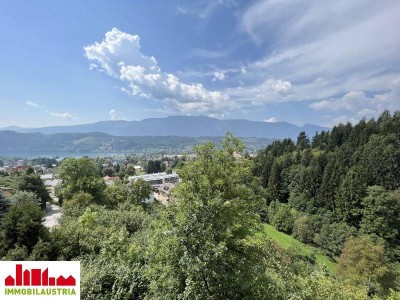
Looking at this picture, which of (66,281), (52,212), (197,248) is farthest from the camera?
(52,212)

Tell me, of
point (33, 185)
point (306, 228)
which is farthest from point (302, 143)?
point (33, 185)

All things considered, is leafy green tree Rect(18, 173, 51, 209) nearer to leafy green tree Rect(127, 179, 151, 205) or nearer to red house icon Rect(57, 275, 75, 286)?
leafy green tree Rect(127, 179, 151, 205)

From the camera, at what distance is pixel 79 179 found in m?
26.2

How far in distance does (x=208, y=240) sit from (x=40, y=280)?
4777 mm

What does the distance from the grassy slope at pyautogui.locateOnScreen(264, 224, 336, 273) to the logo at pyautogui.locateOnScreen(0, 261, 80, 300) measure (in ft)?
69.7

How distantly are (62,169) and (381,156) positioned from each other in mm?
42602

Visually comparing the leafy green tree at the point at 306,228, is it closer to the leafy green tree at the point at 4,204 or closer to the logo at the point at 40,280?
the leafy green tree at the point at 4,204

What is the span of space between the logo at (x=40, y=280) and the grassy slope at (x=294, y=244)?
2126cm

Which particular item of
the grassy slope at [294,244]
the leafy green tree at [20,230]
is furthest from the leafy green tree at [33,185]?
the grassy slope at [294,244]

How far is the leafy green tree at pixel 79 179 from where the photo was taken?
26.2m

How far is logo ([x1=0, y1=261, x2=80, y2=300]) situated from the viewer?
21.3 feet

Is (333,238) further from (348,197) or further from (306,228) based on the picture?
(348,197)

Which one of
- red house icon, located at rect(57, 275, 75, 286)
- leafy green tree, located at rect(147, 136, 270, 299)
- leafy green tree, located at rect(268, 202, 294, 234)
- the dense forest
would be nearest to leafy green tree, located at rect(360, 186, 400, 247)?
leafy green tree, located at rect(268, 202, 294, 234)

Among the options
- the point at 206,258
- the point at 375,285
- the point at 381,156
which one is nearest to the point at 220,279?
the point at 206,258
